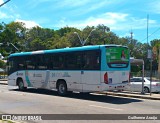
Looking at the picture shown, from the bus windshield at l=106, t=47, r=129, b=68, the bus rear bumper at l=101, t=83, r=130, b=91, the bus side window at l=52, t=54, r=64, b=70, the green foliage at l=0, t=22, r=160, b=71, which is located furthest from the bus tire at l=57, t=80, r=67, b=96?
the green foliage at l=0, t=22, r=160, b=71

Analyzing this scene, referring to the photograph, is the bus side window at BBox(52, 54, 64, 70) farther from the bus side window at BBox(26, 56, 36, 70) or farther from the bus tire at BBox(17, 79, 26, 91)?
the bus tire at BBox(17, 79, 26, 91)

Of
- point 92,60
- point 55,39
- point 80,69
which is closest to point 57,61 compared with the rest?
point 80,69

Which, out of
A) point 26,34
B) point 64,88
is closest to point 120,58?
point 64,88

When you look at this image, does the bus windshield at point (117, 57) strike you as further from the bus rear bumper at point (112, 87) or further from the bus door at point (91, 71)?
the bus rear bumper at point (112, 87)

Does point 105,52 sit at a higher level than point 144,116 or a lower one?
higher

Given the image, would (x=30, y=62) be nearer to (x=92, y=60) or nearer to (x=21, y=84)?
(x=21, y=84)

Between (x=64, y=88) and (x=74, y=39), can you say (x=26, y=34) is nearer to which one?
(x=74, y=39)

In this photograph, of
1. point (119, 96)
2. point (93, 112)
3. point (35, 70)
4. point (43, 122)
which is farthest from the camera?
point (35, 70)

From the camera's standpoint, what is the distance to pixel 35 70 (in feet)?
75.4

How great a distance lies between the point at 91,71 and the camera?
18062mm

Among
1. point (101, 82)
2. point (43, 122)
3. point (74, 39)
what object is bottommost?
point (43, 122)

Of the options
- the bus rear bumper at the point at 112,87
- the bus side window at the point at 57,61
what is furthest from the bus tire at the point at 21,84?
the bus rear bumper at the point at 112,87

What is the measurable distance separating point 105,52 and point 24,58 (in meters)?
8.56

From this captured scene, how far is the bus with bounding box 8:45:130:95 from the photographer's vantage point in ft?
57.8
